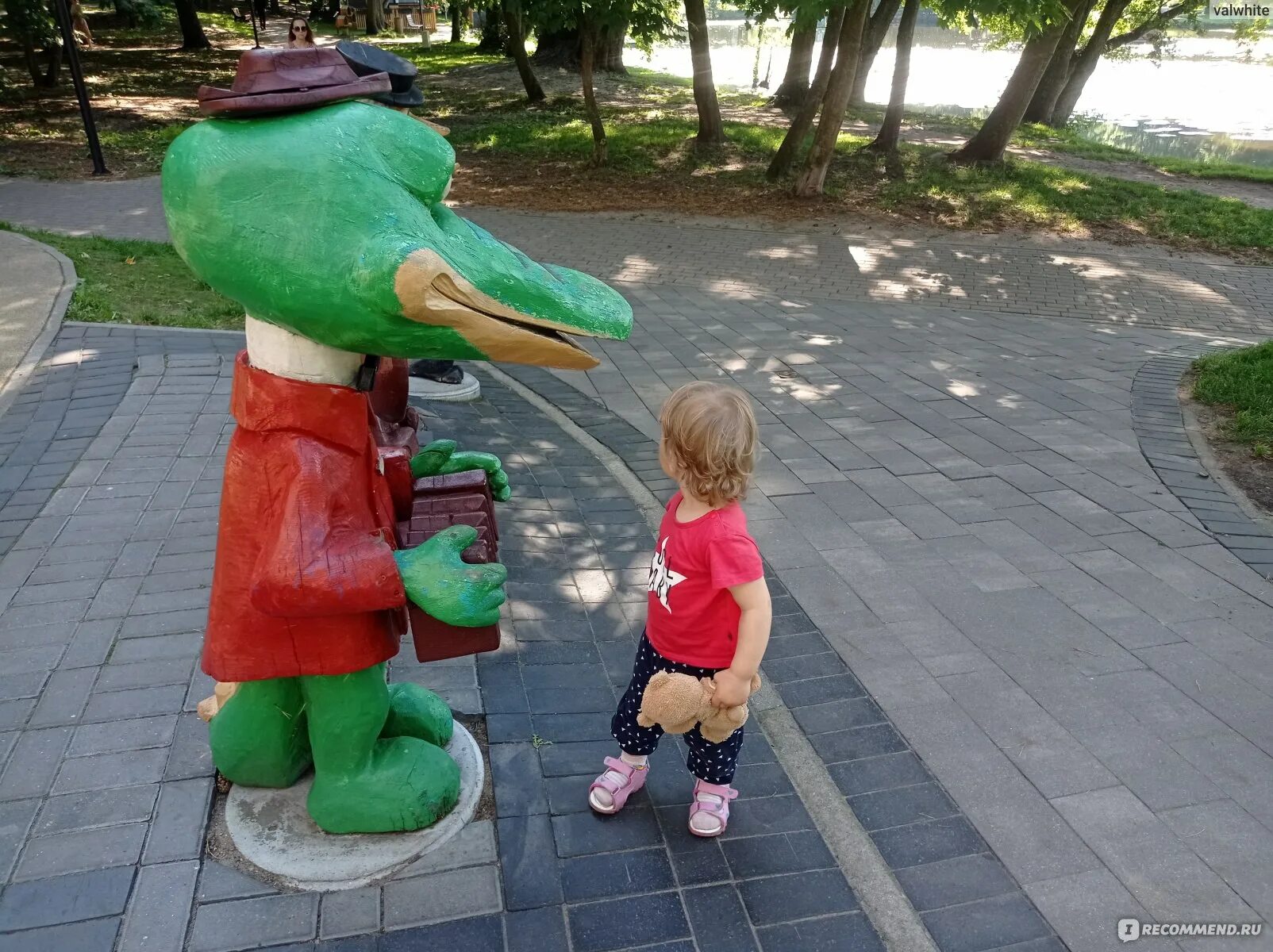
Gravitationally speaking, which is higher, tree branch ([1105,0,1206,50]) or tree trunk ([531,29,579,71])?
tree branch ([1105,0,1206,50])

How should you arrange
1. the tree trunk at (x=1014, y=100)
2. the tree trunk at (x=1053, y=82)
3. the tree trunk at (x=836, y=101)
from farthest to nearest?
the tree trunk at (x=1053, y=82) < the tree trunk at (x=1014, y=100) < the tree trunk at (x=836, y=101)

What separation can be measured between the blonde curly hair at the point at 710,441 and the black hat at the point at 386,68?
3.05 ft

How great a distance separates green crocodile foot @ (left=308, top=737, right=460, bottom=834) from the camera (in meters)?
2.36

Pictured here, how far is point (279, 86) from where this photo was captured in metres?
1.76

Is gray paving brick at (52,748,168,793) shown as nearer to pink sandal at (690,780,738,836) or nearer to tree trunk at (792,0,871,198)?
pink sandal at (690,780,738,836)

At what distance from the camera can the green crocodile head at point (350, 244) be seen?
1.72 metres

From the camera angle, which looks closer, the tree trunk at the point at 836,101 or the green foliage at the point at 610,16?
the tree trunk at the point at 836,101

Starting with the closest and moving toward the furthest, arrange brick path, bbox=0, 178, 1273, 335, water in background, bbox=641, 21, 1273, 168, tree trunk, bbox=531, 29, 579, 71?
brick path, bbox=0, 178, 1273, 335 < water in background, bbox=641, 21, 1273, 168 < tree trunk, bbox=531, 29, 579, 71

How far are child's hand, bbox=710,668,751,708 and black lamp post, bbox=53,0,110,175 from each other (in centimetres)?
1340

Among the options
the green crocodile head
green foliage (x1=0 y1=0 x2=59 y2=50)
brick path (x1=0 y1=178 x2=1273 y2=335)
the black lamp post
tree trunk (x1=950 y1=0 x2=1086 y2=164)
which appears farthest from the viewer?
green foliage (x1=0 y1=0 x2=59 y2=50)

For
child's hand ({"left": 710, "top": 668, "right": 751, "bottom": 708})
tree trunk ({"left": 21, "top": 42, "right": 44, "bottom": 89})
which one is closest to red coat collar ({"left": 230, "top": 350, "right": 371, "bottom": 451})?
child's hand ({"left": 710, "top": 668, "right": 751, "bottom": 708})

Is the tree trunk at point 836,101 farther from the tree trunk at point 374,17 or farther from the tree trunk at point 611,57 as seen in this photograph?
the tree trunk at point 374,17

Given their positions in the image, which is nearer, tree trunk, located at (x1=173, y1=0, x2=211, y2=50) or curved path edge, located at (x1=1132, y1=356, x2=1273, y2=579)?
curved path edge, located at (x1=1132, y1=356, x2=1273, y2=579)

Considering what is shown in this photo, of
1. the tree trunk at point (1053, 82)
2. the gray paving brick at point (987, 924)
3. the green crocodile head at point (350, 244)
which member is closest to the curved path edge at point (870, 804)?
the gray paving brick at point (987, 924)
